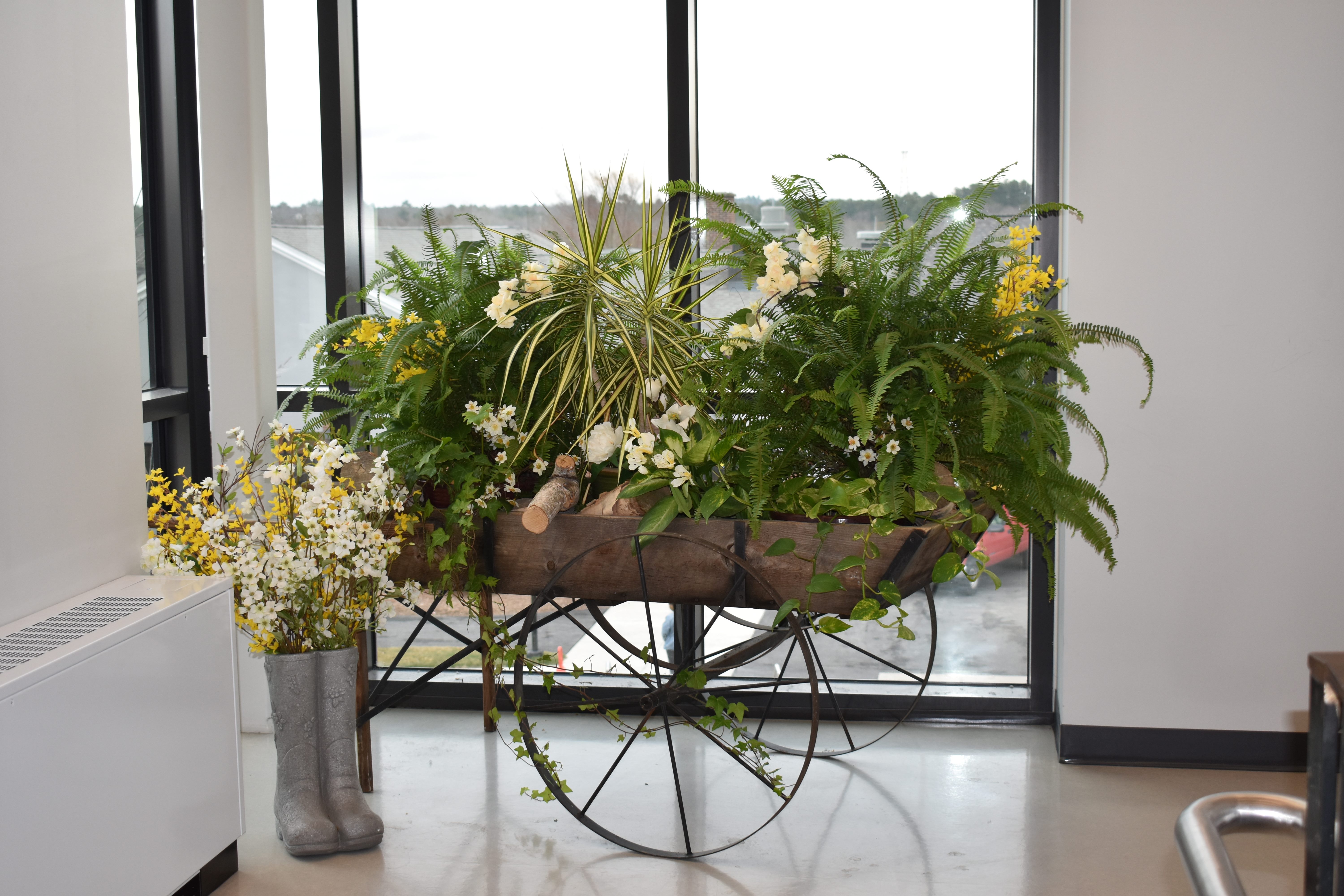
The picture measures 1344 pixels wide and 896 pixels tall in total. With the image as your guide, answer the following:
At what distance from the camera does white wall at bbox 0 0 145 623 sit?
76.4 inches

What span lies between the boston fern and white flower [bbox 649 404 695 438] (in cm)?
7

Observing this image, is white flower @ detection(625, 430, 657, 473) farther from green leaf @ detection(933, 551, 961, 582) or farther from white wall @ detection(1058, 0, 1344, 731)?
white wall @ detection(1058, 0, 1344, 731)

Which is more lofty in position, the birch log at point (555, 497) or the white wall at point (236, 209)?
the white wall at point (236, 209)

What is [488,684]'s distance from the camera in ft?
9.84

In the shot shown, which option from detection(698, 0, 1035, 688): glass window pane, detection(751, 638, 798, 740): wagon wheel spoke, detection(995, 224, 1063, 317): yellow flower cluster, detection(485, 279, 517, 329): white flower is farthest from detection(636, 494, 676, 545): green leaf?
detection(698, 0, 1035, 688): glass window pane

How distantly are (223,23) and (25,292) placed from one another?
1.39 m

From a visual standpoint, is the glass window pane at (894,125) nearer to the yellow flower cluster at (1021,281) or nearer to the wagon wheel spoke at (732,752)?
the yellow flower cluster at (1021,281)

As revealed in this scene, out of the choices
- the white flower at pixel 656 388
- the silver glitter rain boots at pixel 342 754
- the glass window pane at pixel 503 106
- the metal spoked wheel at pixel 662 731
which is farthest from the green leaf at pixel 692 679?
the glass window pane at pixel 503 106

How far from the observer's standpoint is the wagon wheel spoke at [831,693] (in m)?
2.84

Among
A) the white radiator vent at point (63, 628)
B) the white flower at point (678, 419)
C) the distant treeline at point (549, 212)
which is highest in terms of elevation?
the distant treeline at point (549, 212)

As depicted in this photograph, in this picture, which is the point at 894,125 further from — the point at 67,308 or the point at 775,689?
the point at 67,308

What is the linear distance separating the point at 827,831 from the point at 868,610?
74cm

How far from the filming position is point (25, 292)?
6.43 feet

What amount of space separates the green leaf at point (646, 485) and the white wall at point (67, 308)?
43.3 inches
